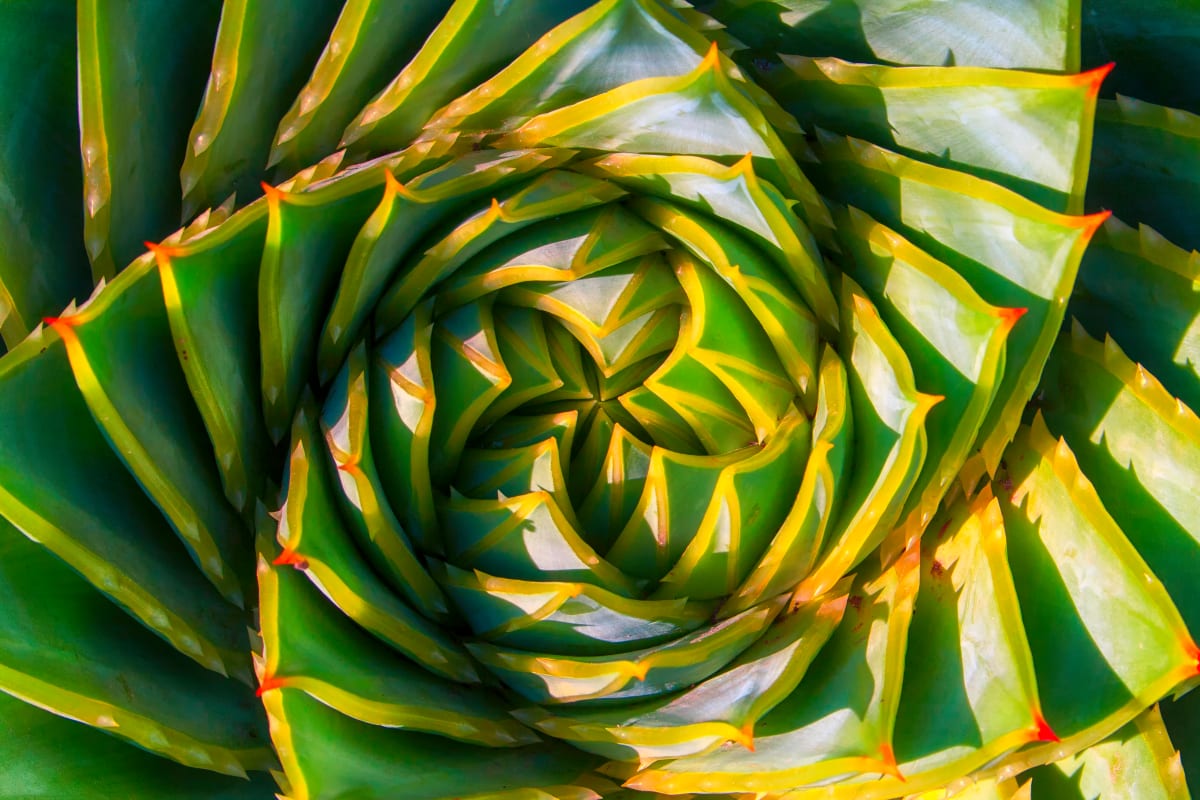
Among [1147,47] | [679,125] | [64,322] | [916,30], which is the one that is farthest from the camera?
[1147,47]

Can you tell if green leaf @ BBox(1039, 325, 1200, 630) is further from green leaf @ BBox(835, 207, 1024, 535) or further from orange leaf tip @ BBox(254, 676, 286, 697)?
orange leaf tip @ BBox(254, 676, 286, 697)

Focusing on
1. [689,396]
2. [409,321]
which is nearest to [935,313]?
[689,396]

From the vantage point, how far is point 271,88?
1.43 meters

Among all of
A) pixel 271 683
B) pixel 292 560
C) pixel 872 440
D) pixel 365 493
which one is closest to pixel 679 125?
pixel 872 440

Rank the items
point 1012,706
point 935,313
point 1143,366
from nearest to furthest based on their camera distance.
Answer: point 1012,706
point 935,313
point 1143,366

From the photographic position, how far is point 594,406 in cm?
159

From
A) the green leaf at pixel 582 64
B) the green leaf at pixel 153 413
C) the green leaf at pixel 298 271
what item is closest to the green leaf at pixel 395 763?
the green leaf at pixel 153 413

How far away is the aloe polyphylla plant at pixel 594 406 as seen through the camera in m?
1.33

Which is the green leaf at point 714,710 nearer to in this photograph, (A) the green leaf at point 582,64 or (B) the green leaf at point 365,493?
(B) the green leaf at point 365,493

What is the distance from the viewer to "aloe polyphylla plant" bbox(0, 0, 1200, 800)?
52.2 inches

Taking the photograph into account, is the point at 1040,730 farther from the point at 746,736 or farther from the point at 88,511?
the point at 88,511

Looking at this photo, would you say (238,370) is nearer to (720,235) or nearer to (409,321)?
(409,321)

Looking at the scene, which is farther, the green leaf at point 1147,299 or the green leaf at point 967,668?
the green leaf at point 1147,299

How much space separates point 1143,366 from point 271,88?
1242 mm
